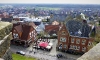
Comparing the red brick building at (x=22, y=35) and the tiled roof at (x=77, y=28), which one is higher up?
the tiled roof at (x=77, y=28)

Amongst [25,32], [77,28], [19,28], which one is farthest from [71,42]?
[19,28]

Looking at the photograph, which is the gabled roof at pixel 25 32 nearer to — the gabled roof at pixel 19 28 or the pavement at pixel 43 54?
the gabled roof at pixel 19 28

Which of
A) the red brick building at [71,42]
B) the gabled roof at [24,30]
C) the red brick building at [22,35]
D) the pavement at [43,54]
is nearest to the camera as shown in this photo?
the pavement at [43,54]

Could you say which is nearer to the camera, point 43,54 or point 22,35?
point 43,54

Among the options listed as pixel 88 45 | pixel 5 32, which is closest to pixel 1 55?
pixel 5 32

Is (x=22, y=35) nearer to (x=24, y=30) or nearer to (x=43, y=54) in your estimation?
(x=24, y=30)

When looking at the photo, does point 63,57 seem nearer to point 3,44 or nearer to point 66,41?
point 66,41

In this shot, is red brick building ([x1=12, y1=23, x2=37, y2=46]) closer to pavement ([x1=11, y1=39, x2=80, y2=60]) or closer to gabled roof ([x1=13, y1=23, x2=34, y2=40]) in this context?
gabled roof ([x1=13, y1=23, x2=34, y2=40])

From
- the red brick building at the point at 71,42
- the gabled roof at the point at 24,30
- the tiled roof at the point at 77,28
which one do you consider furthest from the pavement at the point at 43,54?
the tiled roof at the point at 77,28
